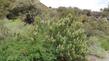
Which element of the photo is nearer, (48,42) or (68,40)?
(48,42)

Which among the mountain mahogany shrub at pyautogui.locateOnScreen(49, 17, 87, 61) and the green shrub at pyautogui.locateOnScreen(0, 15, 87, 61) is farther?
the mountain mahogany shrub at pyautogui.locateOnScreen(49, 17, 87, 61)

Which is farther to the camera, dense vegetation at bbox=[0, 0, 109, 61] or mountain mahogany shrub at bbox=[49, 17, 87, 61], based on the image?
Answer: mountain mahogany shrub at bbox=[49, 17, 87, 61]

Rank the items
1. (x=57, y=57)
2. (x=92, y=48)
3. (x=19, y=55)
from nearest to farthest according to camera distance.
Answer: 1. (x=19, y=55)
2. (x=57, y=57)
3. (x=92, y=48)

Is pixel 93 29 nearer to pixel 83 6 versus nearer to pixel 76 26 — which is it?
pixel 76 26

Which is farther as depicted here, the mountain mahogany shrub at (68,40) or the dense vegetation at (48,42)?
the mountain mahogany shrub at (68,40)

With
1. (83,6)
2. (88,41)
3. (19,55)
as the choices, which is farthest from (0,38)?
(83,6)

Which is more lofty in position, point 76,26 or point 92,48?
point 76,26

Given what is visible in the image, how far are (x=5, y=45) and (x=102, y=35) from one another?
650cm

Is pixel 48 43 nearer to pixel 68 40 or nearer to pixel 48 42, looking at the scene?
pixel 48 42

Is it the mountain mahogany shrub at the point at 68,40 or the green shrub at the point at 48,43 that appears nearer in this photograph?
the green shrub at the point at 48,43

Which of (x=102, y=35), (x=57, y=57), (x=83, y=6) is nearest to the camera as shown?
(x=57, y=57)

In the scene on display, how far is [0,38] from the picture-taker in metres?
11.7

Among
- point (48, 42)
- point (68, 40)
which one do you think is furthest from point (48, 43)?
point (68, 40)

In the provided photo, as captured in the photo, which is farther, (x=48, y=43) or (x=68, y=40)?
(x=68, y=40)
